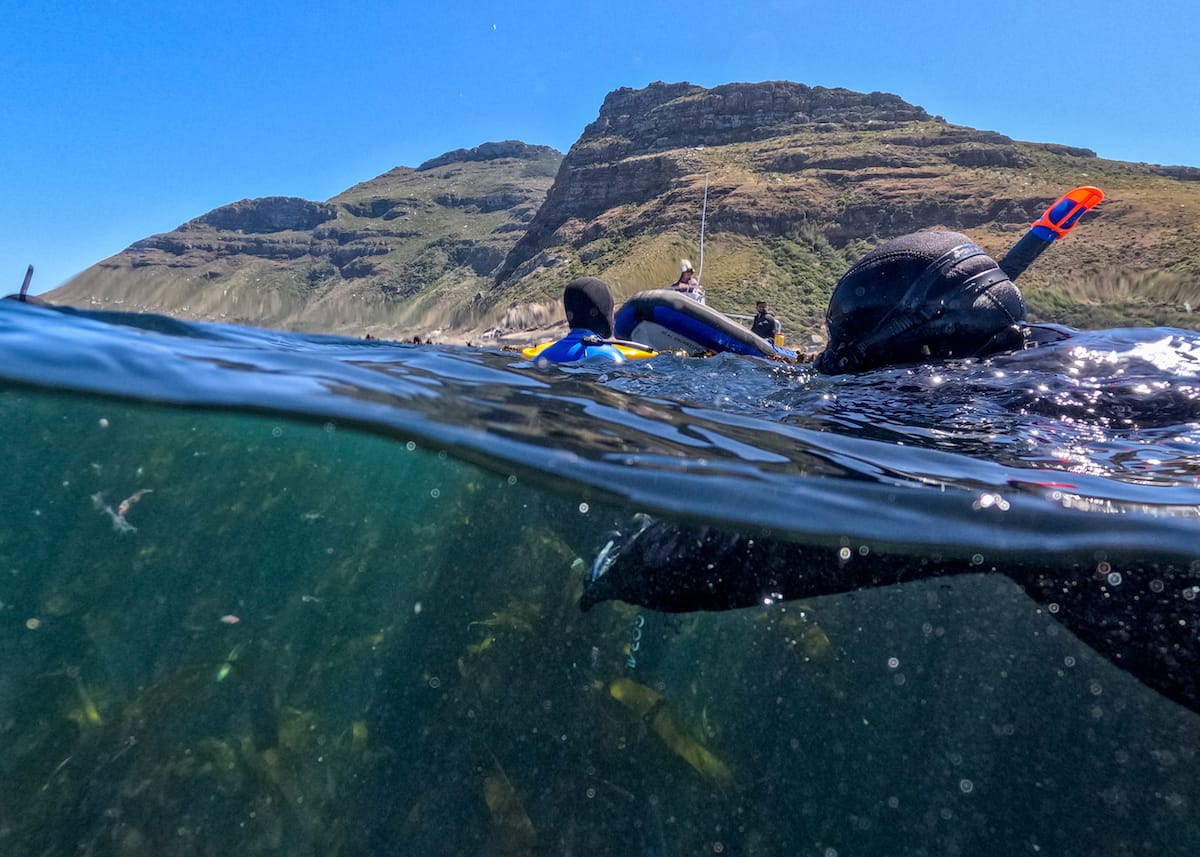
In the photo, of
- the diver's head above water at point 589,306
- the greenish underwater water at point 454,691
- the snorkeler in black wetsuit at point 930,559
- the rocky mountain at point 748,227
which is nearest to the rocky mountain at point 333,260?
the rocky mountain at point 748,227

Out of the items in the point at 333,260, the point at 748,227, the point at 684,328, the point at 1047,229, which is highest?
the point at 333,260

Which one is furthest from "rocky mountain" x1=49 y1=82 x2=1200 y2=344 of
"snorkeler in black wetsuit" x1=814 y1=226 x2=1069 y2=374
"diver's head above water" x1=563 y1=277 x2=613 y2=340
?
"snorkeler in black wetsuit" x1=814 y1=226 x2=1069 y2=374

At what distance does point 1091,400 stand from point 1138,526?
2.82 ft

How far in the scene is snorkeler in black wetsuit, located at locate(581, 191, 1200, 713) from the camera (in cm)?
365

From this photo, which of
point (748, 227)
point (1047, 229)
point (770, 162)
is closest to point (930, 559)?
Result: point (1047, 229)

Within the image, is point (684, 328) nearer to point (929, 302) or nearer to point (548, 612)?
point (548, 612)

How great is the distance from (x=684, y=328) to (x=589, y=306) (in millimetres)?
1318

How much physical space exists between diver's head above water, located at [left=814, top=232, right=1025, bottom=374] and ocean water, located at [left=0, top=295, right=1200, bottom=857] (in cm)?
22

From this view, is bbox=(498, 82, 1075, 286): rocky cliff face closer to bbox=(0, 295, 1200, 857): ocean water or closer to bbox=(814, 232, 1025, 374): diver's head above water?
bbox=(0, 295, 1200, 857): ocean water

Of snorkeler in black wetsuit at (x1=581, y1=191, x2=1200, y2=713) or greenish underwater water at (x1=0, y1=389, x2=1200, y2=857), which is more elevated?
snorkeler in black wetsuit at (x1=581, y1=191, x2=1200, y2=713)

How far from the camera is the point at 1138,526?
3.65m

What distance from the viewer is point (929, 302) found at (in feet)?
14.5

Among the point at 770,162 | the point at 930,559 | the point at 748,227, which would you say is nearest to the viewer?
the point at 930,559

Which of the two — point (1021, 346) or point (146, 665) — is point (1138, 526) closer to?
point (1021, 346)
